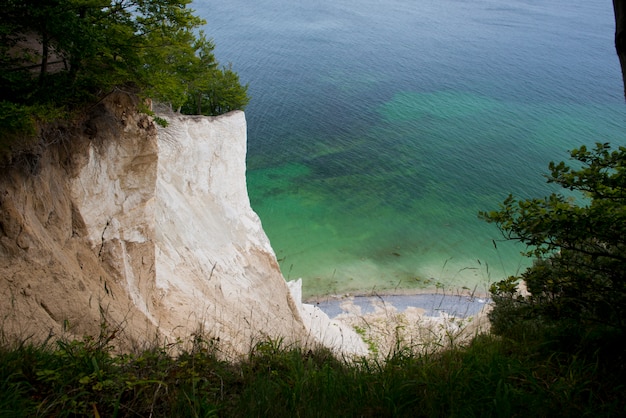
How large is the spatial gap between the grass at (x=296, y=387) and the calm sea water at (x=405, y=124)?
8660mm

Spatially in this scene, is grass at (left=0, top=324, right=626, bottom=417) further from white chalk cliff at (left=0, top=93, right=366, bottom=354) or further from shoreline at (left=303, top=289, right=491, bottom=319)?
shoreline at (left=303, top=289, right=491, bottom=319)

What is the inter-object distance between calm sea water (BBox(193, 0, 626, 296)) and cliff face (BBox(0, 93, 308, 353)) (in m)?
4.20

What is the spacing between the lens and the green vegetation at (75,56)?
7.17 m

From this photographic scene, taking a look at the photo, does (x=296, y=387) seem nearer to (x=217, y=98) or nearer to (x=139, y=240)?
(x=139, y=240)

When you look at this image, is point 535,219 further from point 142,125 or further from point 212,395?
point 142,125

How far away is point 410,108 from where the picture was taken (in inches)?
1714

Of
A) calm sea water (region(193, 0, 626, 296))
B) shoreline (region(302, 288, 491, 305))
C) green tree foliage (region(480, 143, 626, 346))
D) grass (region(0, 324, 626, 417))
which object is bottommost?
shoreline (region(302, 288, 491, 305))

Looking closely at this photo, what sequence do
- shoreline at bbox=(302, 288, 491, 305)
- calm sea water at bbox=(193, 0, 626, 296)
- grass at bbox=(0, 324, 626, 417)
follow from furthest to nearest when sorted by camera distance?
1. calm sea water at bbox=(193, 0, 626, 296)
2. shoreline at bbox=(302, 288, 491, 305)
3. grass at bbox=(0, 324, 626, 417)

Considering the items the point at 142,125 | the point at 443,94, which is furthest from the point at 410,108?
the point at 142,125

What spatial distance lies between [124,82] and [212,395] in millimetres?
7742

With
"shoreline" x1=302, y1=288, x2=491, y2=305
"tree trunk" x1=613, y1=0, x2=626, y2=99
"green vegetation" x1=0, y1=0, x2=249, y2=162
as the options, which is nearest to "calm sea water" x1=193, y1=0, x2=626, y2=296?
"shoreline" x1=302, y1=288, x2=491, y2=305

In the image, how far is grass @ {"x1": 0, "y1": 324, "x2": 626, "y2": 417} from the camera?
10.3 ft

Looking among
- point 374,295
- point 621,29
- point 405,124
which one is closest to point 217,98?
point 374,295

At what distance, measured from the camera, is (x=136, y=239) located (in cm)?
1034
